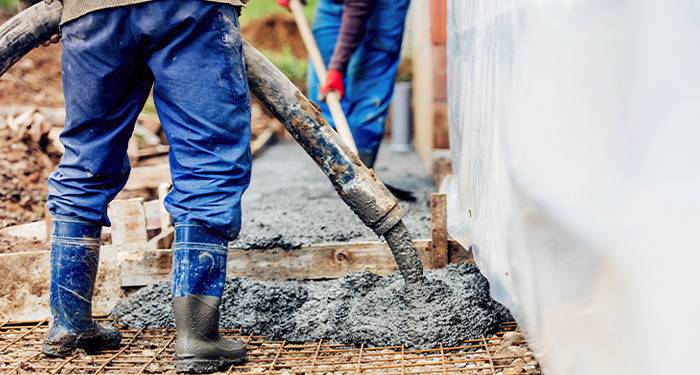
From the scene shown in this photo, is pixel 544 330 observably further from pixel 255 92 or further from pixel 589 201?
pixel 255 92

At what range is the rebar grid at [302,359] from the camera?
2.39m

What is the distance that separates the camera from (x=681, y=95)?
1462 mm

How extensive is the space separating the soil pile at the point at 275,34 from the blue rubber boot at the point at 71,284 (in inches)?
488

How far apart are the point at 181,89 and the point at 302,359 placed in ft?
2.96

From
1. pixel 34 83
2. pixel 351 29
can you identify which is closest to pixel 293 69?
pixel 34 83

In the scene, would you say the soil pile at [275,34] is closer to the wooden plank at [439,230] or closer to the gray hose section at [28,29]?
the wooden plank at [439,230]

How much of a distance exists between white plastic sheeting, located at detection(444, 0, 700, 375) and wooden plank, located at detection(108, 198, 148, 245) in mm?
1666

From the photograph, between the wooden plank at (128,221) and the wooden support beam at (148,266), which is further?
the wooden plank at (128,221)

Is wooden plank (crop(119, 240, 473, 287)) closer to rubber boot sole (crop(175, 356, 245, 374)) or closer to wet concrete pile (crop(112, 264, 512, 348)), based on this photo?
wet concrete pile (crop(112, 264, 512, 348))

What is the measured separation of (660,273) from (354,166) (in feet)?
4.44

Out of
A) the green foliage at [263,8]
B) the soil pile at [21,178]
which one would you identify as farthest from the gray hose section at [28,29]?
the green foliage at [263,8]

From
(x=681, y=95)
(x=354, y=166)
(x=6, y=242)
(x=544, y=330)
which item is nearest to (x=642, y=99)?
(x=681, y=95)

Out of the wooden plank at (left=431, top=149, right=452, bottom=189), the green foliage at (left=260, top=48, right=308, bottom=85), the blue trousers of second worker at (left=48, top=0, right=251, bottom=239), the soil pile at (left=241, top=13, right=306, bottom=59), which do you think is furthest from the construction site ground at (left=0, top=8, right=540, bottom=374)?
the soil pile at (left=241, top=13, right=306, bottom=59)

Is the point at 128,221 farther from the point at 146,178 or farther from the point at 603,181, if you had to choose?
the point at 603,181
